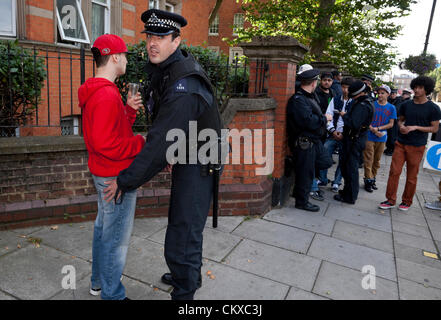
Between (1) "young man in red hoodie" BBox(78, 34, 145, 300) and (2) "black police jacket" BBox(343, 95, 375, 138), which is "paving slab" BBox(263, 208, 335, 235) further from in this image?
(1) "young man in red hoodie" BBox(78, 34, 145, 300)

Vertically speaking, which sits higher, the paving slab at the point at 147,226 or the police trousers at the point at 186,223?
the police trousers at the point at 186,223

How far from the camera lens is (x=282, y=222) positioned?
477 cm

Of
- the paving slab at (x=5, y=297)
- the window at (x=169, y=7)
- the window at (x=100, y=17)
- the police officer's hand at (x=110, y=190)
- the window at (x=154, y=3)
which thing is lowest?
the paving slab at (x=5, y=297)

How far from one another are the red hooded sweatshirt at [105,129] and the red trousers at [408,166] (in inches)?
187

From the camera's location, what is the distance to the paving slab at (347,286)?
3090 mm

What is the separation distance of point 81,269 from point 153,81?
1932 millimetres

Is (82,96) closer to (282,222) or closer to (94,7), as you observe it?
(282,222)

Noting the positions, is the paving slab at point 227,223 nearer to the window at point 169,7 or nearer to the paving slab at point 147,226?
the paving slab at point 147,226

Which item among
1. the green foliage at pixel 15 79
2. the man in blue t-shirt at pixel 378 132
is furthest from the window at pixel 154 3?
the green foliage at pixel 15 79

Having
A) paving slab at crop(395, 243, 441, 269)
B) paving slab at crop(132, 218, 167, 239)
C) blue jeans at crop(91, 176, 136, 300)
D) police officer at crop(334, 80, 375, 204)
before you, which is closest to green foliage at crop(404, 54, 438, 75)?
police officer at crop(334, 80, 375, 204)

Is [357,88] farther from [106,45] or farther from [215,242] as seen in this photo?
[106,45]

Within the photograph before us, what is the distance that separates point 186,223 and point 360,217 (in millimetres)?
3770

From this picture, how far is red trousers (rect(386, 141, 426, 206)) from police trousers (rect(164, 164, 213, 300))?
14.3 ft

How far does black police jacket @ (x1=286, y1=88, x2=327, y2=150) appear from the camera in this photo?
4.90 metres
